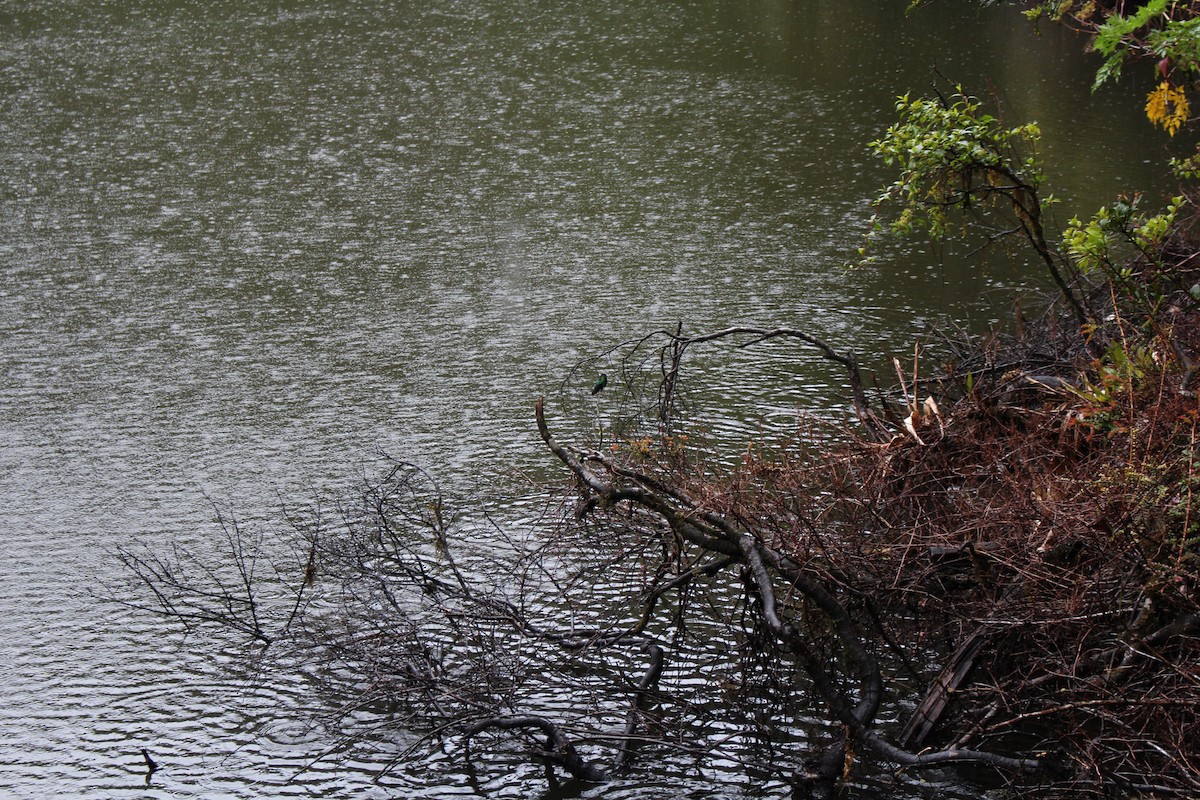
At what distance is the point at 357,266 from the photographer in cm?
1895

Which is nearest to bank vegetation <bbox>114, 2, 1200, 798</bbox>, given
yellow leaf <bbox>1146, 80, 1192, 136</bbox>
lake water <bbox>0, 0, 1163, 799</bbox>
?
yellow leaf <bbox>1146, 80, 1192, 136</bbox>

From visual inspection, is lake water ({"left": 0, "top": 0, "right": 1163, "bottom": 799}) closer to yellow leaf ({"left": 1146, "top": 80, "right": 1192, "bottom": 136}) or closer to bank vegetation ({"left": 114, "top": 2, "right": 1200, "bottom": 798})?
bank vegetation ({"left": 114, "top": 2, "right": 1200, "bottom": 798})

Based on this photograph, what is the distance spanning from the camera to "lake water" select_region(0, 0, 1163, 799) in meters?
9.71

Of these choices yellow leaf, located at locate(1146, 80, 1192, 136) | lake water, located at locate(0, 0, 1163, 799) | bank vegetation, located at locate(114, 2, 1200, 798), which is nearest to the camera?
bank vegetation, located at locate(114, 2, 1200, 798)

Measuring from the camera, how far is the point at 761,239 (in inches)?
773

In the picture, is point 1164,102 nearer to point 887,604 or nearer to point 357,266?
point 887,604

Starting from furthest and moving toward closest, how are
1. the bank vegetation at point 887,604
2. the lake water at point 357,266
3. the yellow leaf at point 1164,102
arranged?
the lake water at point 357,266
the yellow leaf at point 1164,102
the bank vegetation at point 887,604

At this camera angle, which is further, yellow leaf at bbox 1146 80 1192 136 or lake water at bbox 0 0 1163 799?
lake water at bbox 0 0 1163 799

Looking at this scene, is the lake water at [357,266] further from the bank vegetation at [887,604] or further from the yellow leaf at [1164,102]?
the yellow leaf at [1164,102]

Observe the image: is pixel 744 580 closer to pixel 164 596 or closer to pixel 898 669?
pixel 898 669

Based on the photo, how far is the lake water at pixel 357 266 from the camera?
9711mm

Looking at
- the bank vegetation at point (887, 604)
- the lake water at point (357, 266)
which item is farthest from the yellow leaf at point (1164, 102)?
the lake water at point (357, 266)

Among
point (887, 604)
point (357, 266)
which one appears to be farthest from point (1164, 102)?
point (357, 266)

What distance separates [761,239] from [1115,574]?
43.0ft
